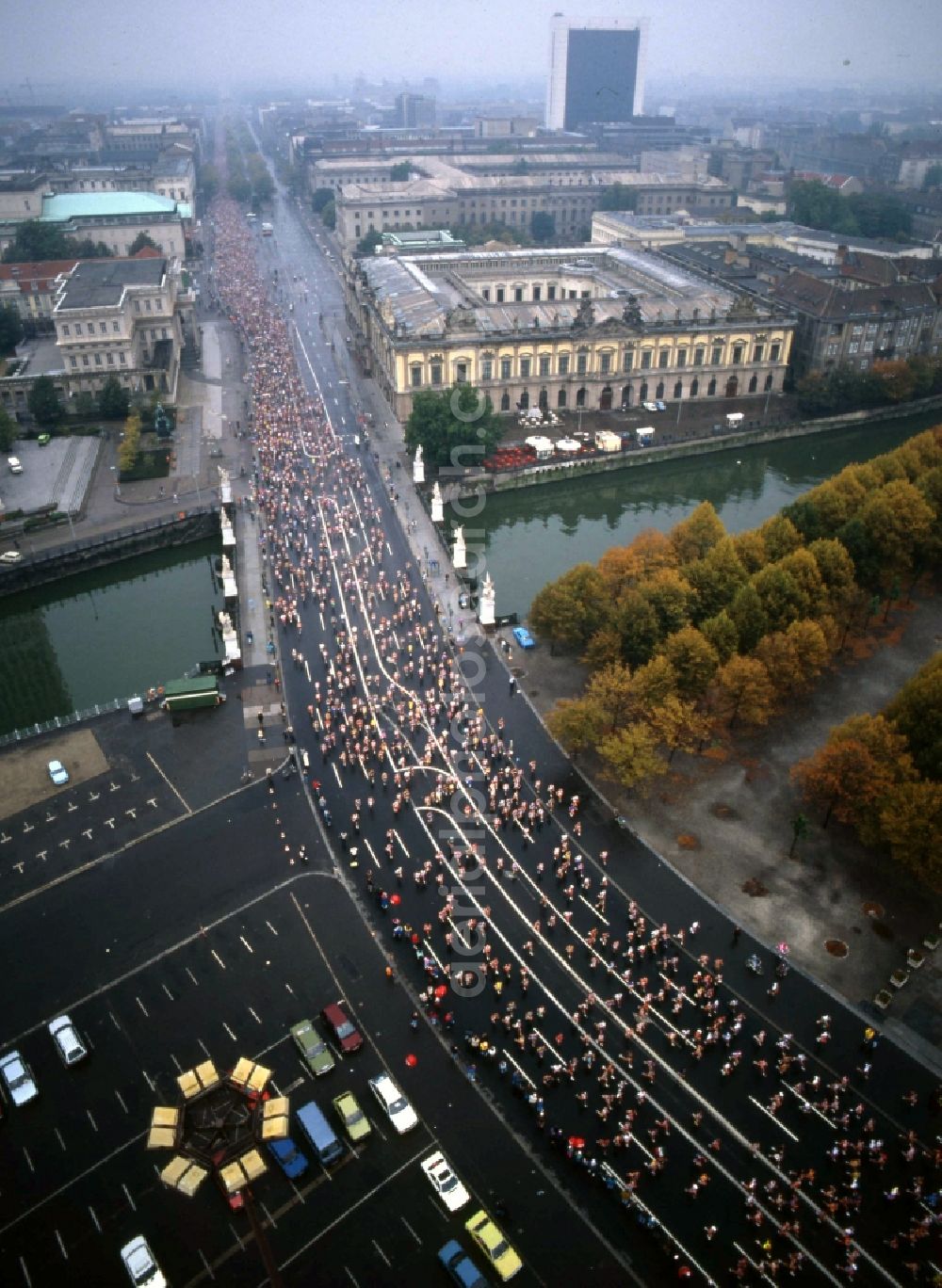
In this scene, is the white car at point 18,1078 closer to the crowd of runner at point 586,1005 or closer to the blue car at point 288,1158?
the blue car at point 288,1158

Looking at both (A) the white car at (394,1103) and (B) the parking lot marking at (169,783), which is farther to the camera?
(B) the parking lot marking at (169,783)

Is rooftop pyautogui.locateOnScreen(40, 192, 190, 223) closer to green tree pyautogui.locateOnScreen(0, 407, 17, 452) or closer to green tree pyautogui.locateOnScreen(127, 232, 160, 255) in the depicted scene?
green tree pyautogui.locateOnScreen(127, 232, 160, 255)

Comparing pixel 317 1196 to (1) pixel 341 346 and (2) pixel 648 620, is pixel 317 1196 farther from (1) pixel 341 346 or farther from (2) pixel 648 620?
(1) pixel 341 346


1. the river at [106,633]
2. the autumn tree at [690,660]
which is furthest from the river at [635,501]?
the river at [106,633]

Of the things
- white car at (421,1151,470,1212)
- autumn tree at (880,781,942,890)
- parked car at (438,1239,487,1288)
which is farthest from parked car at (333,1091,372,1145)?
autumn tree at (880,781,942,890)

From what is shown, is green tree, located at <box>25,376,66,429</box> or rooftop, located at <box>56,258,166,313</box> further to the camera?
rooftop, located at <box>56,258,166,313</box>
